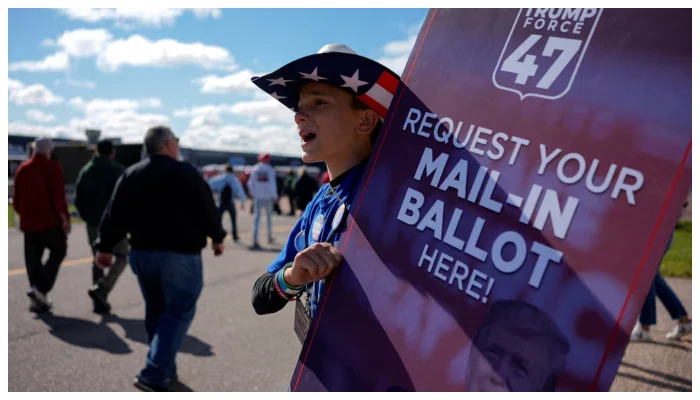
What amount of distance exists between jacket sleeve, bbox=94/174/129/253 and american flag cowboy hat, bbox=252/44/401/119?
95.7 inches

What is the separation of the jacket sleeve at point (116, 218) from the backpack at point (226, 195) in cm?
715

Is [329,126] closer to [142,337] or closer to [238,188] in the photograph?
[142,337]

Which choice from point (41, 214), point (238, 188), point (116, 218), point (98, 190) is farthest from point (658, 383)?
point (238, 188)

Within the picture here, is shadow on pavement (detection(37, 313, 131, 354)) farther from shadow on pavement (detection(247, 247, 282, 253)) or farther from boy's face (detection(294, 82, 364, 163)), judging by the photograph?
shadow on pavement (detection(247, 247, 282, 253))

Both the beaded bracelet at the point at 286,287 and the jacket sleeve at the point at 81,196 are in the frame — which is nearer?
the beaded bracelet at the point at 286,287

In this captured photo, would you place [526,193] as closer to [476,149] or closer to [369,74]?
[476,149]

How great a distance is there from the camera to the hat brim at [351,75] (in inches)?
63.0

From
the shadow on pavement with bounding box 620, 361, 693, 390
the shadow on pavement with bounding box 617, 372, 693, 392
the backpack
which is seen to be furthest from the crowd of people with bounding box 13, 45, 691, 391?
the backpack

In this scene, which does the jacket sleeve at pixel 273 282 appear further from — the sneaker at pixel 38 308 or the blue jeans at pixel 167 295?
the sneaker at pixel 38 308

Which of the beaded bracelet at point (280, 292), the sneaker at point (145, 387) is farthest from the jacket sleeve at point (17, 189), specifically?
the beaded bracelet at point (280, 292)

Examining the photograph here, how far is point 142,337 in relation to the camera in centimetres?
→ 502

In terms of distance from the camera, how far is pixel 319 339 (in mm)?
1446
